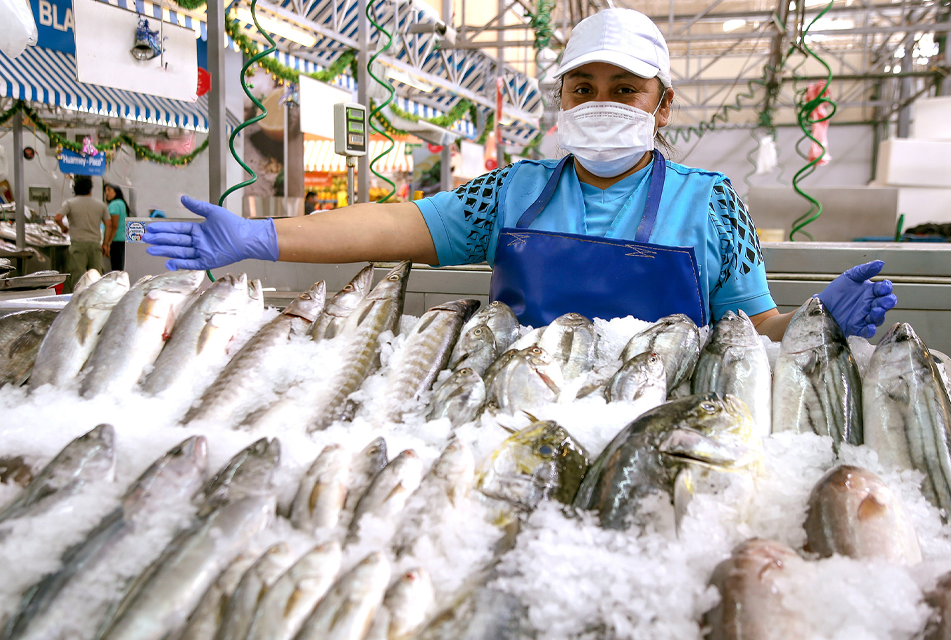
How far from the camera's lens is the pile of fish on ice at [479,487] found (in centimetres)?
85

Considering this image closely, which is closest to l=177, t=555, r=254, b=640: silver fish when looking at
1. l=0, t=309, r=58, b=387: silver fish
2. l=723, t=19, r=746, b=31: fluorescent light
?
l=0, t=309, r=58, b=387: silver fish

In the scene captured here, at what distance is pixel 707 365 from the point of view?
4.96 ft

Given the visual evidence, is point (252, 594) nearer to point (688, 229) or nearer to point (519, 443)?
point (519, 443)

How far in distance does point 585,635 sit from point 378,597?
28 cm

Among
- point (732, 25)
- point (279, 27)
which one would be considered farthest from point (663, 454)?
point (732, 25)

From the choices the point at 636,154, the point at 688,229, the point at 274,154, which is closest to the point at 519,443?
the point at 688,229

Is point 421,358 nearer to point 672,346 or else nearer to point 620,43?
point 672,346

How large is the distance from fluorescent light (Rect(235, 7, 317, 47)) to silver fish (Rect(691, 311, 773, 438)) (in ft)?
24.4

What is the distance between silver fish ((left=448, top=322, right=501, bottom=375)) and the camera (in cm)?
157

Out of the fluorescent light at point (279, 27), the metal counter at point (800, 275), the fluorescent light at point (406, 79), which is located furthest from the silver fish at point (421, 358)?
the fluorescent light at point (406, 79)

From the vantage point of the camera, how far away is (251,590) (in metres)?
0.87

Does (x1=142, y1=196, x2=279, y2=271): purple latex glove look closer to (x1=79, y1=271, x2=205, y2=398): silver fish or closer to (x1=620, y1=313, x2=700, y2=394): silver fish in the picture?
(x1=79, y1=271, x2=205, y2=398): silver fish

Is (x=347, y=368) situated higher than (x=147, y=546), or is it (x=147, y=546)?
(x=347, y=368)

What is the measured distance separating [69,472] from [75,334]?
727 millimetres
